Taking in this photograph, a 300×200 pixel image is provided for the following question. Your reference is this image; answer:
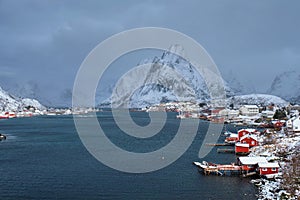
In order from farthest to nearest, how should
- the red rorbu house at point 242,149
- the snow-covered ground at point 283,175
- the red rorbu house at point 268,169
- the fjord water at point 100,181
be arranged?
the red rorbu house at point 242,149
the red rorbu house at point 268,169
the fjord water at point 100,181
the snow-covered ground at point 283,175

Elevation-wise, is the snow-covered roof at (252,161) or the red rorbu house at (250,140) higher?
the red rorbu house at (250,140)

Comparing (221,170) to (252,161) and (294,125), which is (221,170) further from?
(294,125)

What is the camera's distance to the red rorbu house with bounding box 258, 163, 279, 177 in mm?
16609

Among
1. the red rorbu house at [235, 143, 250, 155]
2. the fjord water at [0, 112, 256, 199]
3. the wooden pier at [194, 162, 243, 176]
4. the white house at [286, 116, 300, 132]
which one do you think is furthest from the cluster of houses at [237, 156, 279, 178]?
the white house at [286, 116, 300, 132]

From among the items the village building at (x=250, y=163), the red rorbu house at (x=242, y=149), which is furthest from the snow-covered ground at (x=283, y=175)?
the red rorbu house at (x=242, y=149)

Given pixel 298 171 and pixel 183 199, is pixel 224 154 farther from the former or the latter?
pixel 183 199

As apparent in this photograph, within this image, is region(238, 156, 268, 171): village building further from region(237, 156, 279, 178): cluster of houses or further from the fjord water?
the fjord water

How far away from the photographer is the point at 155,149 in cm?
2638

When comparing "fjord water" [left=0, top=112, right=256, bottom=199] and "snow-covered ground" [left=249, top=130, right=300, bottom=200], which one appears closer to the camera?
"snow-covered ground" [left=249, top=130, right=300, bottom=200]

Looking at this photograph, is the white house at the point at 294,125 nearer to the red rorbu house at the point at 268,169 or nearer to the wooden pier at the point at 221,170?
the wooden pier at the point at 221,170

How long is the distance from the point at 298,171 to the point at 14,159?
1685 centimetres

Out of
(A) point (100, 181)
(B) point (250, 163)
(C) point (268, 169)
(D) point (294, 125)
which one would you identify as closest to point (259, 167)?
(C) point (268, 169)

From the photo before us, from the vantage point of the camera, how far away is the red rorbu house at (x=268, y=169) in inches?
654

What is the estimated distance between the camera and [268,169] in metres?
16.7
